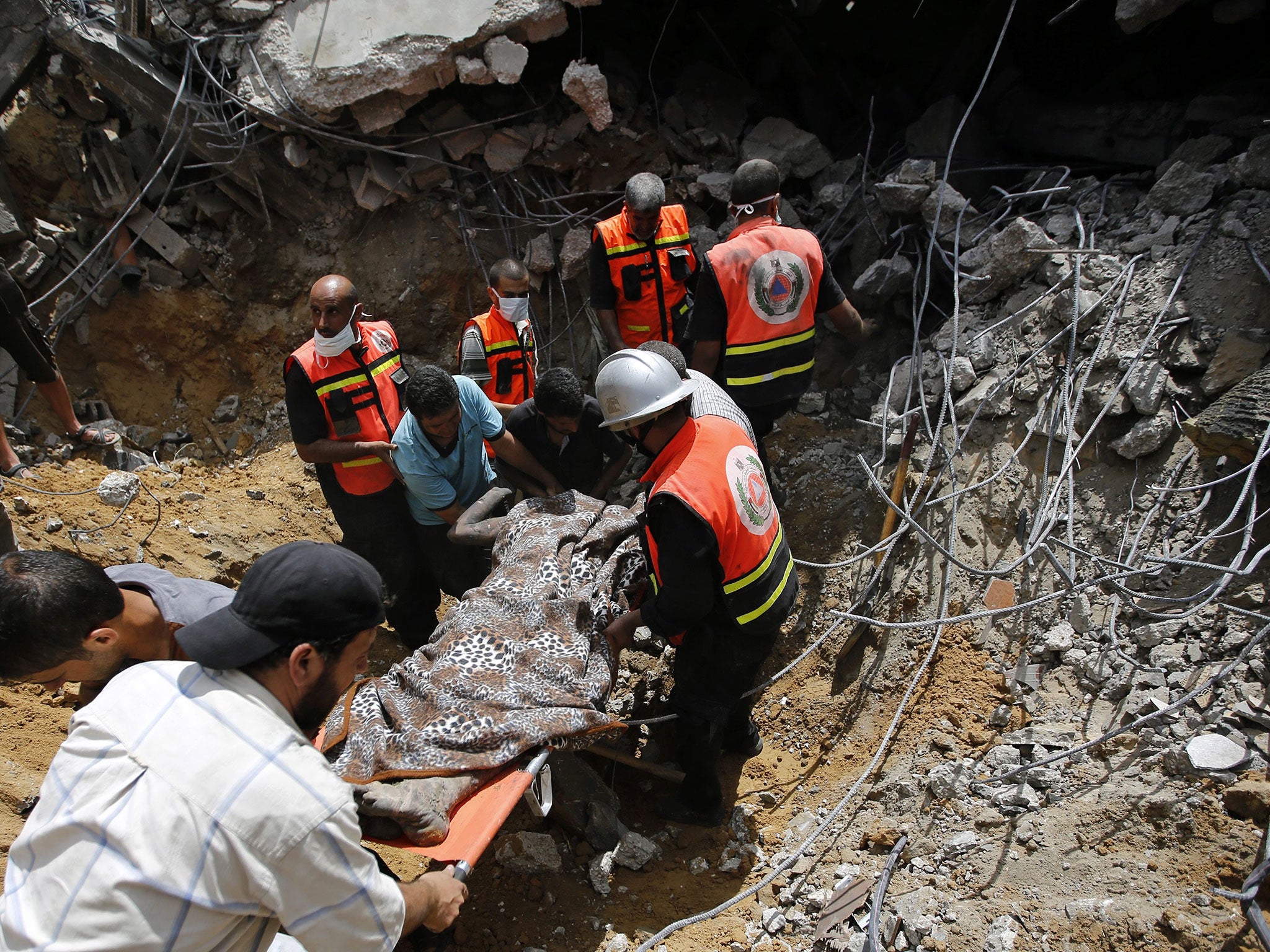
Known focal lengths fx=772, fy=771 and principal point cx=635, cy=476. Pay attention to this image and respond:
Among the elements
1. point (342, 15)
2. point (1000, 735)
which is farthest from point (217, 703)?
point (342, 15)

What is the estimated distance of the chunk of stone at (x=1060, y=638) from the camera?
116 inches

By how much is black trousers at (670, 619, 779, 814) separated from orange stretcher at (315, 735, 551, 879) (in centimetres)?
75

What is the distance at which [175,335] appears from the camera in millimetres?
5773

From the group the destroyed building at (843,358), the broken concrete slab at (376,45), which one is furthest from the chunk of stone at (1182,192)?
the broken concrete slab at (376,45)

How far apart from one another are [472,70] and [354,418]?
2620 millimetres

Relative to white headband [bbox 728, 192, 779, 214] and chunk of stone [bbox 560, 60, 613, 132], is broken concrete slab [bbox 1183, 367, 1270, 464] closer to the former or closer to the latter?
white headband [bbox 728, 192, 779, 214]

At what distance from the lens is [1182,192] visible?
374 cm

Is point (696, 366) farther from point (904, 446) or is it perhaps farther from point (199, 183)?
point (199, 183)

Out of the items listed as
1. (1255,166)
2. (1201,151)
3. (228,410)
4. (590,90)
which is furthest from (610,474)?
(228,410)

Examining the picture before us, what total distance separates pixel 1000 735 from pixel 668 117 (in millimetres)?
4475

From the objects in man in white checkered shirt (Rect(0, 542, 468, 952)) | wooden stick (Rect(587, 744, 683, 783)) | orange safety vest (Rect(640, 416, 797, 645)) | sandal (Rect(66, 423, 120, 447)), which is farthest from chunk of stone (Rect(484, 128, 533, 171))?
man in white checkered shirt (Rect(0, 542, 468, 952))

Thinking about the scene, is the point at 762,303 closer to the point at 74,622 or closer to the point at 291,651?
the point at 291,651

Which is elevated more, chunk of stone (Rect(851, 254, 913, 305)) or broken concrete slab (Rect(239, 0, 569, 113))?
broken concrete slab (Rect(239, 0, 569, 113))

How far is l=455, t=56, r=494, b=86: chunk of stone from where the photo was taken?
4863 millimetres
